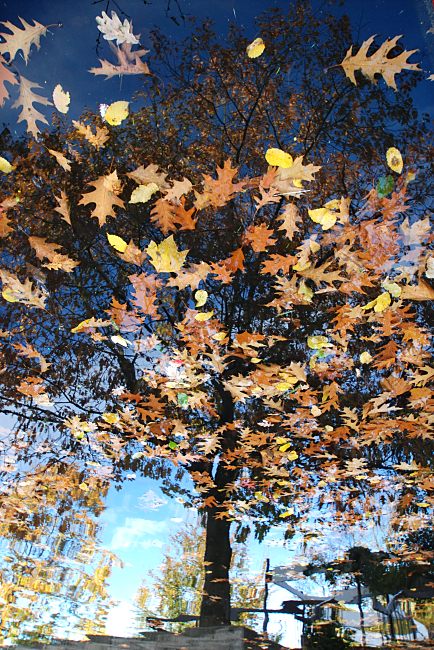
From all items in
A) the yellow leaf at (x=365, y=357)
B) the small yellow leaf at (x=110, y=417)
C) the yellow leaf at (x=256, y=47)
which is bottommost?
the small yellow leaf at (x=110, y=417)

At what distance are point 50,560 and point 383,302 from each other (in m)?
11.4

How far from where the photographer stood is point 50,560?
1142cm

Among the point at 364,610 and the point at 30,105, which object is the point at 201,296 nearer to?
the point at 30,105

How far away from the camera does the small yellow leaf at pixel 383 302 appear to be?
4.72 m

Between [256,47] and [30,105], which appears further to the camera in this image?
[256,47]

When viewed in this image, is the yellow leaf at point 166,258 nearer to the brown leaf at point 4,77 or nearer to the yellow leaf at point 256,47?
the brown leaf at point 4,77

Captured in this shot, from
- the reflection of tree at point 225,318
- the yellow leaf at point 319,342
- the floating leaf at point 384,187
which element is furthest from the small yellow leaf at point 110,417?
the floating leaf at point 384,187

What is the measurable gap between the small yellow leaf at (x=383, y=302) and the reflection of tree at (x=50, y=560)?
18.6 ft

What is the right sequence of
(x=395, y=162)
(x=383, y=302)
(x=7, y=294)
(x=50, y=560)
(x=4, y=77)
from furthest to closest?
1. (x=50, y=560)
2. (x=383, y=302)
3. (x=395, y=162)
4. (x=7, y=294)
5. (x=4, y=77)

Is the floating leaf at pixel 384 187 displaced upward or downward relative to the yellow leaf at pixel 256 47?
downward

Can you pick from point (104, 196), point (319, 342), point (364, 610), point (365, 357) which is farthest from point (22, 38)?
point (364, 610)

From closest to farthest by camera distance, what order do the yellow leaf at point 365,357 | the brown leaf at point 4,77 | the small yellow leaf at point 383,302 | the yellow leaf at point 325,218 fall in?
the brown leaf at point 4,77
the yellow leaf at point 325,218
the small yellow leaf at point 383,302
the yellow leaf at point 365,357

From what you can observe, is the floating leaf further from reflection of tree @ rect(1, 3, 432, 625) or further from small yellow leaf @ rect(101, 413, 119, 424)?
small yellow leaf @ rect(101, 413, 119, 424)

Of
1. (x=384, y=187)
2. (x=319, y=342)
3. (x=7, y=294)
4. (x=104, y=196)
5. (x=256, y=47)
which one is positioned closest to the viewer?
(x=104, y=196)
